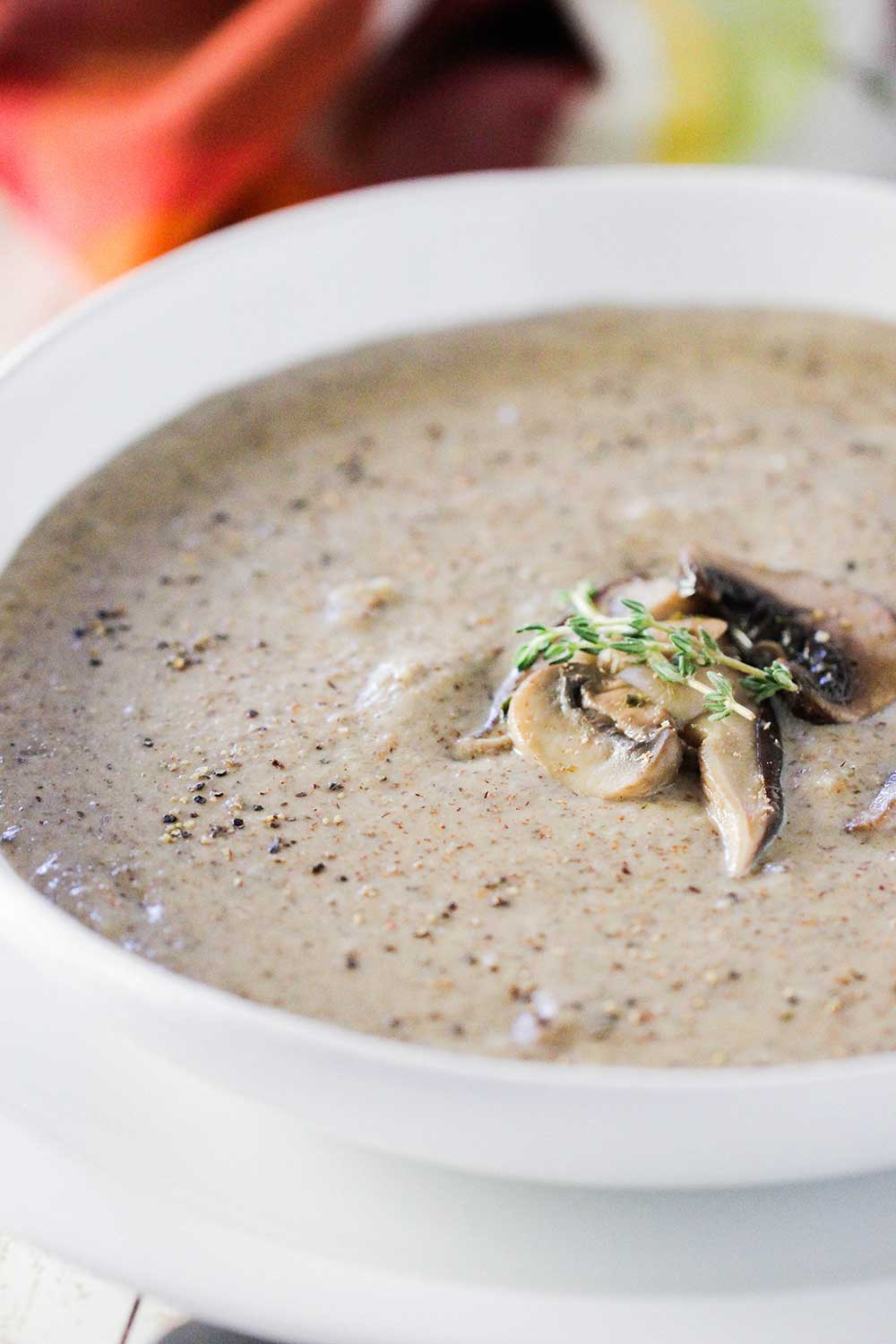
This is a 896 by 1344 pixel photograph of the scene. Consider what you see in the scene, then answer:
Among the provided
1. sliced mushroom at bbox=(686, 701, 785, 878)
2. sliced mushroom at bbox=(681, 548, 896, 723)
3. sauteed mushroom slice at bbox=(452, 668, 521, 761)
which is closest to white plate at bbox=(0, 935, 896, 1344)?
sliced mushroom at bbox=(686, 701, 785, 878)

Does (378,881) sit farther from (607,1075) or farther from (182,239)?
(182,239)

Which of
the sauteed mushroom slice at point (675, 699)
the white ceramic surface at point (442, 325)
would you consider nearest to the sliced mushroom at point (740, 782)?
the sauteed mushroom slice at point (675, 699)

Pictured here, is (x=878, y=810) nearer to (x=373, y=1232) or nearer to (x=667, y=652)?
(x=667, y=652)

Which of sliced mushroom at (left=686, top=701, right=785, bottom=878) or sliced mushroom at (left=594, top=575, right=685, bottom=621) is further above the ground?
sliced mushroom at (left=594, top=575, right=685, bottom=621)

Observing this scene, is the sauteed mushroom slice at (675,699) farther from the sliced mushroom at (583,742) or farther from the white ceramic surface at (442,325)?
the white ceramic surface at (442,325)

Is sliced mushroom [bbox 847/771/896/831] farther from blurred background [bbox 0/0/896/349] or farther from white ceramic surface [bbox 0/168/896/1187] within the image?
blurred background [bbox 0/0/896/349]

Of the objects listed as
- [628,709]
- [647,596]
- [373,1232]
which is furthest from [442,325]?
[373,1232]
